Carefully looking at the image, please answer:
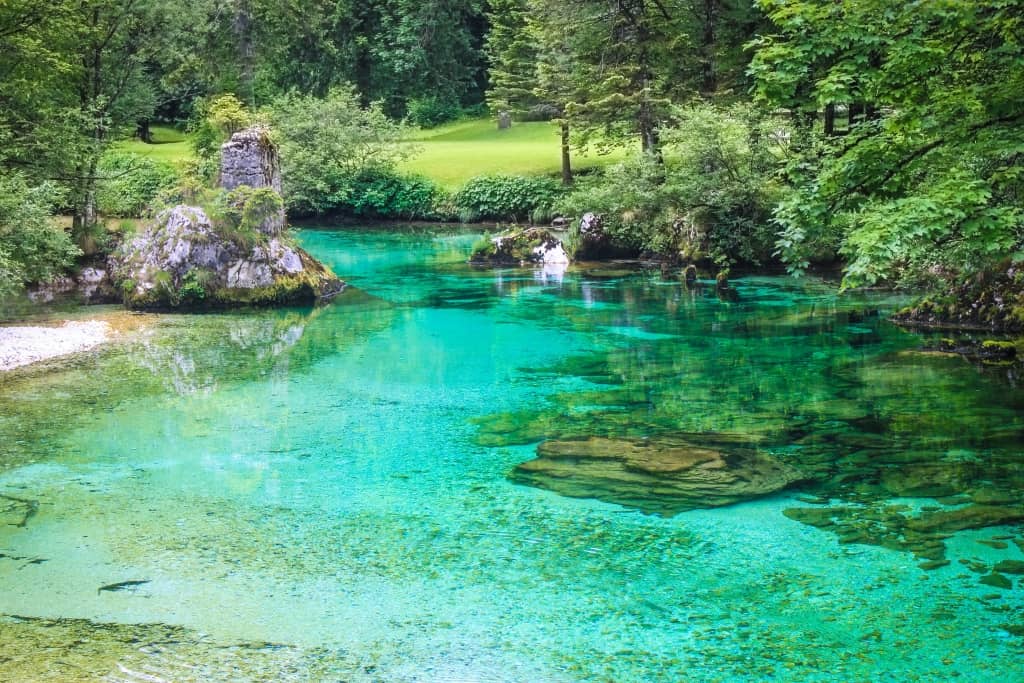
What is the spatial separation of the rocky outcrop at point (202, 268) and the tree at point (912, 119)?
13.4m

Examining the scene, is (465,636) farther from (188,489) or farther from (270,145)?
(270,145)

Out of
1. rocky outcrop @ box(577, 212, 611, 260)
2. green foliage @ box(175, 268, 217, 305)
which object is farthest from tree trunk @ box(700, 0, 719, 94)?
green foliage @ box(175, 268, 217, 305)

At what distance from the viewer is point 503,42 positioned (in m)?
47.7

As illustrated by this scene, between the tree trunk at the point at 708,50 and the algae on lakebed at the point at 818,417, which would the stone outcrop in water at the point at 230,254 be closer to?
the algae on lakebed at the point at 818,417

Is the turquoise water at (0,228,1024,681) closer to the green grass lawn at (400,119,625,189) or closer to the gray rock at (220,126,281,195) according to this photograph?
the gray rock at (220,126,281,195)

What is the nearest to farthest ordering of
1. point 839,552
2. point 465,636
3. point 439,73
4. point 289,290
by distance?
point 465,636 → point 839,552 → point 289,290 → point 439,73

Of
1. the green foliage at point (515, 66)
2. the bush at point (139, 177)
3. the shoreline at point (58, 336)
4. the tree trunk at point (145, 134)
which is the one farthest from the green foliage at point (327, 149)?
the shoreline at point (58, 336)

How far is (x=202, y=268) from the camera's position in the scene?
2155 centimetres

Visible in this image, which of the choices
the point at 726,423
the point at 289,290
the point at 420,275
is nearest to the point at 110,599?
the point at 726,423

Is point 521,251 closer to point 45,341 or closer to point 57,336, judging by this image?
point 57,336

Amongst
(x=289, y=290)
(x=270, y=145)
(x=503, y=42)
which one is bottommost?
(x=289, y=290)

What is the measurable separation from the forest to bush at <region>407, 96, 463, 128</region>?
0.46ft

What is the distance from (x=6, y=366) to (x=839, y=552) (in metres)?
12.3

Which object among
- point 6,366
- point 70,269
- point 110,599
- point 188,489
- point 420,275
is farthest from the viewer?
point 420,275
